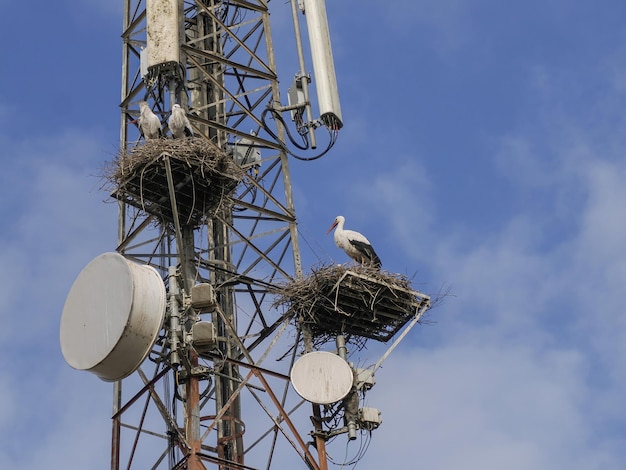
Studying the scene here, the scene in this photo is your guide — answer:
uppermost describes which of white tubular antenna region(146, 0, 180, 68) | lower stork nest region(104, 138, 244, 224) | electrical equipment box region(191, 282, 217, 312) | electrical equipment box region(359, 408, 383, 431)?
white tubular antenna region(146, 0, 180, 68)

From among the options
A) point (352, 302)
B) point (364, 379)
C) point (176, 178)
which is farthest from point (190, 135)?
point (364, 379)

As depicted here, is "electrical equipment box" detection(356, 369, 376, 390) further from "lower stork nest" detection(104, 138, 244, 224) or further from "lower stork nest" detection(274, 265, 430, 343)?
"lower stork nest" detection(104, 138, 244, 224)

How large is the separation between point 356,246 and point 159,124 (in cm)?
413

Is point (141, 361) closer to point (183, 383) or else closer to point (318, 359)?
point (183, 383)

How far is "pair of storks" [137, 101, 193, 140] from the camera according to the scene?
23.8 metres

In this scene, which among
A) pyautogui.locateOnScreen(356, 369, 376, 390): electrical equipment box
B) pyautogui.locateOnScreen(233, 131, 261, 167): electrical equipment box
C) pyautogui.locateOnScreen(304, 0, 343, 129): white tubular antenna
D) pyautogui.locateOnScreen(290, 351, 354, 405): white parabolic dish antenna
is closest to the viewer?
pyautogui.locateOnScreen(290, 351, 354, 405): white parabolic dish antenna

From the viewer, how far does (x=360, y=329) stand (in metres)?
24.0

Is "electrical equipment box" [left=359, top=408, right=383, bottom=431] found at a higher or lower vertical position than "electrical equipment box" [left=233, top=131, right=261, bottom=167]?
lower

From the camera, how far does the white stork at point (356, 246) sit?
2586 cm

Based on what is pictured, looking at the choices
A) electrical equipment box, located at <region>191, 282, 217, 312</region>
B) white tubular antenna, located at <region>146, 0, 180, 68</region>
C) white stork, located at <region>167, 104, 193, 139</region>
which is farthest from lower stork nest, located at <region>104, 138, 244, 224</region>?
white tubular antenna, located at <region>146, 0, 180, 68</region>

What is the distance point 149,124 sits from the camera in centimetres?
2419

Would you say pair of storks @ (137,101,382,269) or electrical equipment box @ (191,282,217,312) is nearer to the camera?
electrical equipment box @ (191,282,217,312)

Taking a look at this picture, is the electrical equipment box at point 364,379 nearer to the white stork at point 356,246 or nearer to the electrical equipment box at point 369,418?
the electrical equipment box at point 369,418

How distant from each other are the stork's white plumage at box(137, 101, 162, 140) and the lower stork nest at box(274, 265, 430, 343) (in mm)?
3103
